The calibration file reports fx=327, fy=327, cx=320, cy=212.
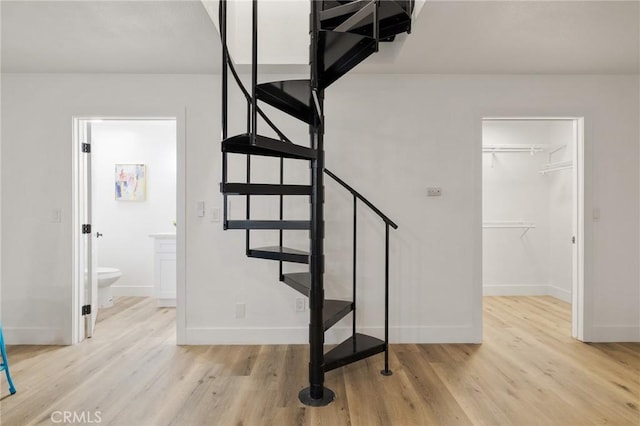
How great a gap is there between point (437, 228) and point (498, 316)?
148 cm

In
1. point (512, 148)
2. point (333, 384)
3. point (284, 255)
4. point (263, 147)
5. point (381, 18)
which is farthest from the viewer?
point (512, 148)

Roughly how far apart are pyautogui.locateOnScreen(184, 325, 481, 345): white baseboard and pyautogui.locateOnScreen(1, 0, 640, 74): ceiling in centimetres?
219

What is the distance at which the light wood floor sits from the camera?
1822 mm

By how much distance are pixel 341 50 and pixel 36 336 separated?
Answer: 3347 mm

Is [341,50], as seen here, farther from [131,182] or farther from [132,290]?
[132,290]

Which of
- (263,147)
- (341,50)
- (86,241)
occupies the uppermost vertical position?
(341,50)

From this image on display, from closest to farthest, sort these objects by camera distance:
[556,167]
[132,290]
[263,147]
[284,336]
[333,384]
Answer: [263,147], [333,384], [284,336], [556,167], [132,290]

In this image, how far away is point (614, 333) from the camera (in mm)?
2836

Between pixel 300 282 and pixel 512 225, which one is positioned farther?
pixel 512 225

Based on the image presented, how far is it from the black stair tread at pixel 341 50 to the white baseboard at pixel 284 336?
1.98m

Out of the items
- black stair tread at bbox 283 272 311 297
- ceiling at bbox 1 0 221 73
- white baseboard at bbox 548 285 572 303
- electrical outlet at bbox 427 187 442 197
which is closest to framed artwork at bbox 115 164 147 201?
ceiling at bbox 1 0 221 73

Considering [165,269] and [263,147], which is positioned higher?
[263,147]

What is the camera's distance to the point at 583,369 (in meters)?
2.34

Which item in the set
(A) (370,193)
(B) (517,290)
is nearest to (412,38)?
(A) (370,193)
